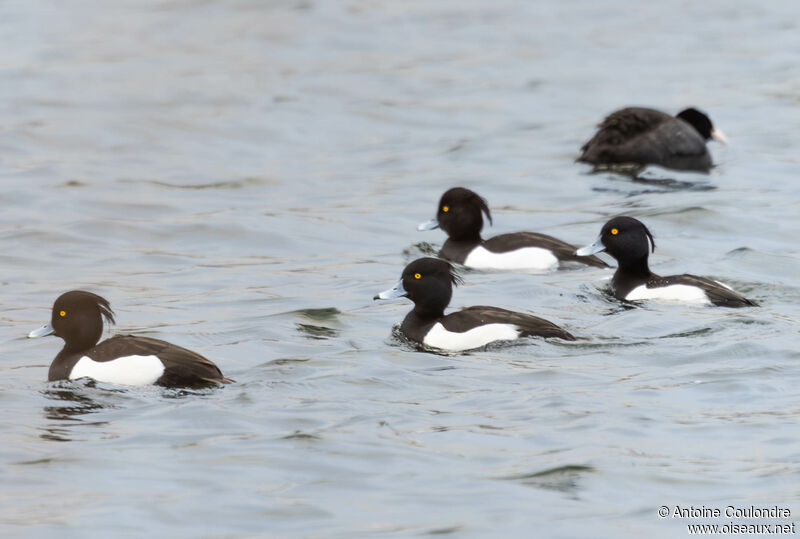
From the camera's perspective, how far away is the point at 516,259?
13.5 m

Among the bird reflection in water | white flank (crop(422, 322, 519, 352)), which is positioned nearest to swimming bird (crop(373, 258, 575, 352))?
white flank (crop(422, 322, 519, 352))

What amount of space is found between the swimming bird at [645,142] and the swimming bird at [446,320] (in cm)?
728

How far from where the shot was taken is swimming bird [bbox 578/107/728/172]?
1820 cm

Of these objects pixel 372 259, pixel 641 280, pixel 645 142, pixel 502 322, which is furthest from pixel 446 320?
pixel 645 142

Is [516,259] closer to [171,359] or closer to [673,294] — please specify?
[673,294]

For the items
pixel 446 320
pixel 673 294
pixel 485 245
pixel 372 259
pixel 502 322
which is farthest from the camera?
pixel 372 259

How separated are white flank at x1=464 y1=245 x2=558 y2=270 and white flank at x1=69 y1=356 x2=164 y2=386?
15.5ft

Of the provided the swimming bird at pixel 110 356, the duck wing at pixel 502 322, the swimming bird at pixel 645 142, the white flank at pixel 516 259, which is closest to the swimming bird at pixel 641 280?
the white flank at pixel 516 259

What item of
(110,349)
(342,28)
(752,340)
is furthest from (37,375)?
(342,28)

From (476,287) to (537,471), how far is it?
523cm

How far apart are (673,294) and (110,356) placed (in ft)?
15.1

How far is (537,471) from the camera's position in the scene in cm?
798

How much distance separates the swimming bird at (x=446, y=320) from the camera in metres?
10.6

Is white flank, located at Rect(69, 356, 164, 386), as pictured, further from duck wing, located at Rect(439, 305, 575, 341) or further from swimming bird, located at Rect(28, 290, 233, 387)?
duck wing, located at Rect(439, 305, 575, 341)
